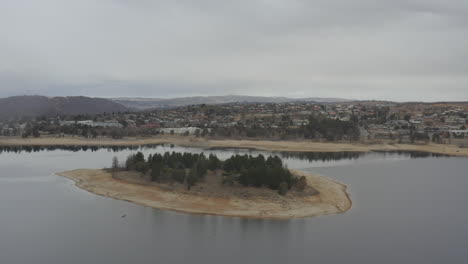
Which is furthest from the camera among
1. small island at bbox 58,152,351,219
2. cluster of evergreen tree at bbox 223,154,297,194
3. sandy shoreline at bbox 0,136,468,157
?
sandy shoreline at bbox 0,136,468,157

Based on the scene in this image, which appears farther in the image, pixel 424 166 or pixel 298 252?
pixel 424 166

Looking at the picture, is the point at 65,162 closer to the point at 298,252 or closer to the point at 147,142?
the point at 147,142

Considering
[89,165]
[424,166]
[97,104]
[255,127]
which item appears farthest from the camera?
[97,104]

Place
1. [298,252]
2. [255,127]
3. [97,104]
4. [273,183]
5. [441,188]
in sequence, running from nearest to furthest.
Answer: [298,252] < [273,183] < [441,188] < [255,127] < [97,104]

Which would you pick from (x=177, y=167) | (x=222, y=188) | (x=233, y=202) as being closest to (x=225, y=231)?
(x=233, y=202)

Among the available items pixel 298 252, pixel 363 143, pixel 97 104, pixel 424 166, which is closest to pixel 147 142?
pixel 363 143

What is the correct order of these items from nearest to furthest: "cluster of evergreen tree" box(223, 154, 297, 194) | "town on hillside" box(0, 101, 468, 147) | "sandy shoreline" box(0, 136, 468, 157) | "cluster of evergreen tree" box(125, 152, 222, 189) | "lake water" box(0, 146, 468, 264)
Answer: "lake water" box(0, 146, 468, 264)
"cluster of evergreen tree" box(223, 154, 297, 194)
"cluster of evergreen tree" box(125, 152, 222, 189)
"sandy shoreline" box(0, 136, 468, 157)
"town on hillside" box(0, 101, 468, 147)

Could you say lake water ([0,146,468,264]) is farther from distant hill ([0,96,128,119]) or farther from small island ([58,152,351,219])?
distant hill ([0,96,128,119])

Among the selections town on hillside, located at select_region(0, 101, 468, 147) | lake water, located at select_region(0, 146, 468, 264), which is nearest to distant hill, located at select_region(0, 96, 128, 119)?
town on hillside, located at select_region(0, 101, 468, 147)
